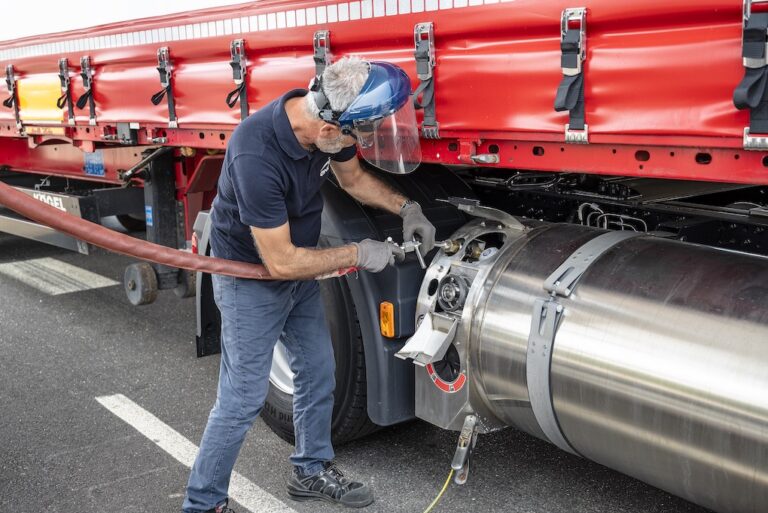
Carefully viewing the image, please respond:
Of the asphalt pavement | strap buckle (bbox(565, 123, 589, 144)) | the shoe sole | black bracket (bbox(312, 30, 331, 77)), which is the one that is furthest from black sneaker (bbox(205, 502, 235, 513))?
strap buckle (bbox(565, 123, 589, 144))

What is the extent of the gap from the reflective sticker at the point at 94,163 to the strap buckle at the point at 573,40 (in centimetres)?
383

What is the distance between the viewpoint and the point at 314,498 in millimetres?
3277

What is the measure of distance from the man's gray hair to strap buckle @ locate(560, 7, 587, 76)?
23.4 inches

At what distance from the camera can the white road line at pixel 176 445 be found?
129 inches

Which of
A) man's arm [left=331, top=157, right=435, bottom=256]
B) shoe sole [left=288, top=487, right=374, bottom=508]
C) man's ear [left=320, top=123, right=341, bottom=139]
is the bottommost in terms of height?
shoe sole [left=288, top=487, right=374, bottom=508]

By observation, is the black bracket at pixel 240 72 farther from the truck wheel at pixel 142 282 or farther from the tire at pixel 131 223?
the tire at pixel 131 223

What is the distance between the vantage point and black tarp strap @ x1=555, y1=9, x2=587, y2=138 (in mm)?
2318

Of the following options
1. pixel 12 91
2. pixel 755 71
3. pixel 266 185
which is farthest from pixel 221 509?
pixel 12 91

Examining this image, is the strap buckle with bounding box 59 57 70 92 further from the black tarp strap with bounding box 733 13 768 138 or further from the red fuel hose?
the black tarp strap with bounding box 733 13 768 138

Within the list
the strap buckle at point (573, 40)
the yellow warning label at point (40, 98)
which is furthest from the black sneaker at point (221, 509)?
the yellow warning label at point (40, 98)

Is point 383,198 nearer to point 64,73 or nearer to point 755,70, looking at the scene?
point 755,70

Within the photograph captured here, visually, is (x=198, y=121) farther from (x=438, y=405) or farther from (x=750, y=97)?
(x=750, y=97)

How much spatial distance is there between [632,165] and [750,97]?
0.43m

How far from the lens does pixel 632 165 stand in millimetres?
2359
